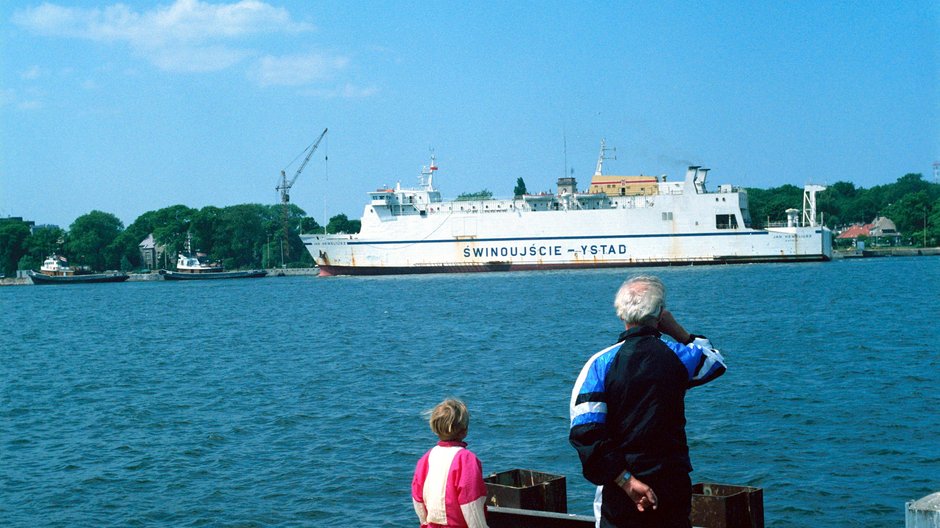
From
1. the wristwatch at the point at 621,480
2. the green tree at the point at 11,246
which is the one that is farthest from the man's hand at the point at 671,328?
the green tree at the point at 11,246

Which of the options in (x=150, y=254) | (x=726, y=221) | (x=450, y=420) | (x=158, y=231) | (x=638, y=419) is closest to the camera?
(x=638, y=419)

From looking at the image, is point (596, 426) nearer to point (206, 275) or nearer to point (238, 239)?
point (206, 275)

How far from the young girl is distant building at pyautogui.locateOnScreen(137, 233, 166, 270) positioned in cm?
10754

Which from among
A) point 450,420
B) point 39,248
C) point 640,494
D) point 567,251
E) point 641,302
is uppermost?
point 39,248

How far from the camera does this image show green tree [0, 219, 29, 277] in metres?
104

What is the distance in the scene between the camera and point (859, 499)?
8.45m

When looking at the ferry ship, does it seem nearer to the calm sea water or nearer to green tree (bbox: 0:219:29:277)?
the calm sea water

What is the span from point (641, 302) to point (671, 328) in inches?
9.4

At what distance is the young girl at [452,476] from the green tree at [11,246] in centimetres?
11268

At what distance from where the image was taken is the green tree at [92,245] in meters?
103

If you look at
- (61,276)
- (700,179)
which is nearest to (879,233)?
(700,179)

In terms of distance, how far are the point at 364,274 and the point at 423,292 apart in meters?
18.9

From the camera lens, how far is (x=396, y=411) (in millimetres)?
13211

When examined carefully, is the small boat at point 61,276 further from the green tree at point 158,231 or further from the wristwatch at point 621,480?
the wristwatch at point 621,480
